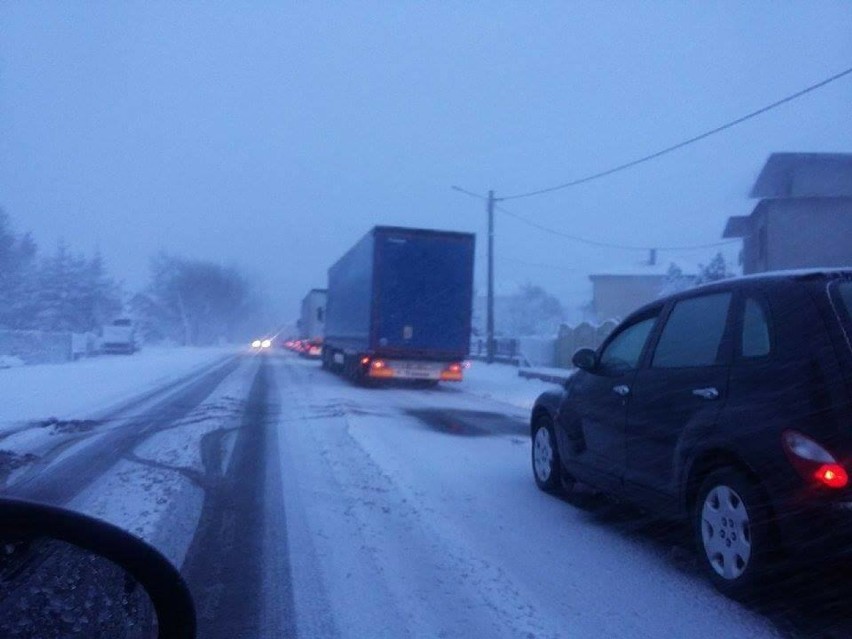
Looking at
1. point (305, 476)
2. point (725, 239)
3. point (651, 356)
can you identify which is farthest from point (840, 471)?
point (725, 239)

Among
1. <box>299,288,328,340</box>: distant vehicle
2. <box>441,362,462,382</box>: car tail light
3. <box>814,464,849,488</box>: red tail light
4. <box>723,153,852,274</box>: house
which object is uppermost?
<box>723,153,852,274</box>: house

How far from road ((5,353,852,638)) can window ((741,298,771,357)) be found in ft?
4.56

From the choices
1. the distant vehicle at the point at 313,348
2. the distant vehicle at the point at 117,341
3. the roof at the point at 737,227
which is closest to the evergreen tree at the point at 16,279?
the distant vehicle at the point at 117,341

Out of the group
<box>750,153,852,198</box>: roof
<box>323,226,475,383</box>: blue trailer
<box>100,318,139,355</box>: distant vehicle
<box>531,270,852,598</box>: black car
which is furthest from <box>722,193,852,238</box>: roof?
<box>100,318,139,355</box>: distant vehicle

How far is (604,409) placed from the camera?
6945 mm

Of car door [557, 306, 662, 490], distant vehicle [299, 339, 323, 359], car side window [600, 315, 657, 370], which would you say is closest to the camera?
car door [557, 306, 662, 490]

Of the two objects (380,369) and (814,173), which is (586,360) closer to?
(380,369)

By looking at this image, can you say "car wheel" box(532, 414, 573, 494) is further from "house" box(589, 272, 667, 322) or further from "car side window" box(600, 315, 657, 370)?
"house" box(589, 272, 667, 322)

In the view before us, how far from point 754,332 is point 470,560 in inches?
91.5

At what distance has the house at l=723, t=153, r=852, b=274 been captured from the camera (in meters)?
30.6

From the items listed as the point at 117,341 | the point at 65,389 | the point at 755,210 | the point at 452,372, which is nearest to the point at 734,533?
the point at 452,372

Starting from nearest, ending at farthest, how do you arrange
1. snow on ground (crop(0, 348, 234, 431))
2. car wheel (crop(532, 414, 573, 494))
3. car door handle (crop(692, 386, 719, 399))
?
car door handle (crop(692, 386, 719, 399))
car wheel (crop(532, 414, 573, 494))
snow on ground (crop(0, 348, 234, 431))

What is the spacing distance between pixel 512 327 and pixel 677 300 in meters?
102

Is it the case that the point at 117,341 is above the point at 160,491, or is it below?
above
